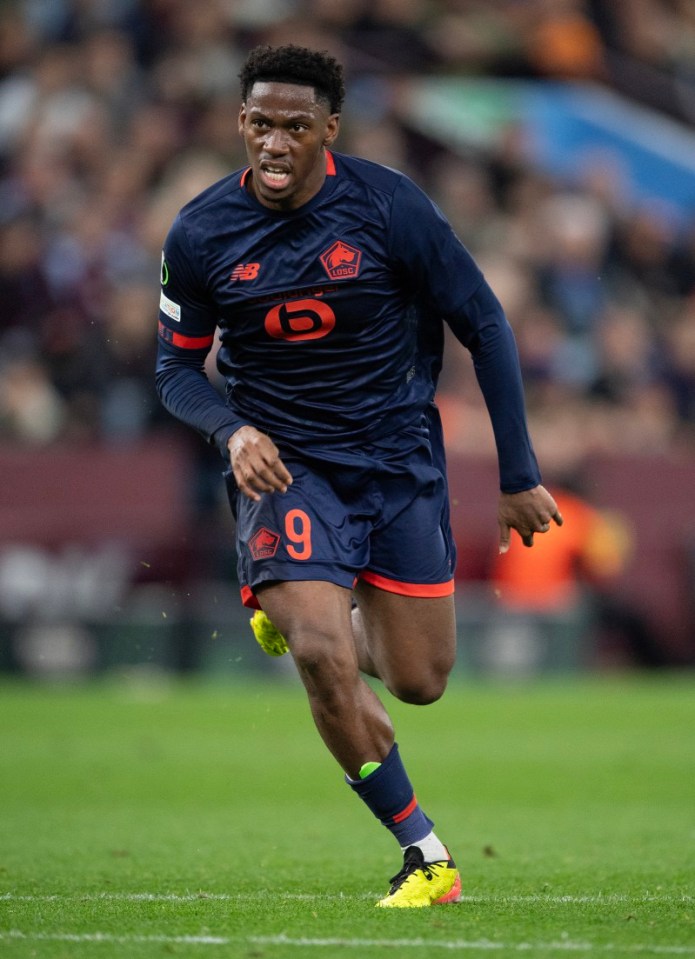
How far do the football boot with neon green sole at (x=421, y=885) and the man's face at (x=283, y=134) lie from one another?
212 cm

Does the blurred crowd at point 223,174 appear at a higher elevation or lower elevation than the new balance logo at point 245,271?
higher

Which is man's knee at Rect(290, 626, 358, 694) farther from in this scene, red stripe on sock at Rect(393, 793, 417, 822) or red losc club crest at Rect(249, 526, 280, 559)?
red stripe on sock at Rect(393, 793, 417, 822)

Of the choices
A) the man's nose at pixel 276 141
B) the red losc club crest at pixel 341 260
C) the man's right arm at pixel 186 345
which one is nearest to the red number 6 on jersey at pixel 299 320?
the red losc club crest at pixel 341 260

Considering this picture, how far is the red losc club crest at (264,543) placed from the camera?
526 cm

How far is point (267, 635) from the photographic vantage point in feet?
19.0

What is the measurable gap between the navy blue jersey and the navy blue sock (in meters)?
0.98

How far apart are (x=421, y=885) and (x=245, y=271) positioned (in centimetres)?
199

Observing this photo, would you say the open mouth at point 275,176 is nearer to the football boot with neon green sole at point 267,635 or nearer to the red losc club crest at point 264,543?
the red losc club crest at point 264,543

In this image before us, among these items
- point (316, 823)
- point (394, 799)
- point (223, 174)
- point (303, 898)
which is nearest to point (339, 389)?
point (394, 799)

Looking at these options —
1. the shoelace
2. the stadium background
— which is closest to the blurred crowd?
the stadium background

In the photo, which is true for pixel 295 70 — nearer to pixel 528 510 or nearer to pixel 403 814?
pixel 528 510

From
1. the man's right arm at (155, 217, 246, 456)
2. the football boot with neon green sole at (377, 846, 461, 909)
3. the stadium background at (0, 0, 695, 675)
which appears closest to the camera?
the football boot with neon green sole at (377, 846, 461, 909)

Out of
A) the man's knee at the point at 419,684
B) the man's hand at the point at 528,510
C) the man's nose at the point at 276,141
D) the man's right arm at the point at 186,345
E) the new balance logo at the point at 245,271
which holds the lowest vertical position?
the man's knee at the point at 419,684

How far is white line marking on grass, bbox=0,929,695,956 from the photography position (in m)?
4.26
